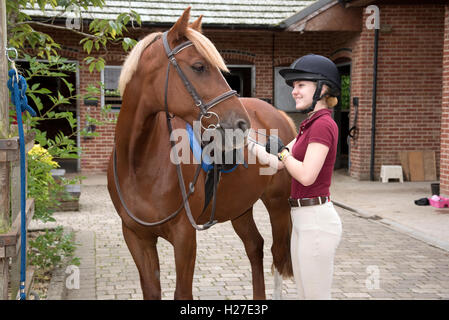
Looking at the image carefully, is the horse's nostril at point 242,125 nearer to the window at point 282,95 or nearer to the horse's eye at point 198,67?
the horse's eye at point 198,67

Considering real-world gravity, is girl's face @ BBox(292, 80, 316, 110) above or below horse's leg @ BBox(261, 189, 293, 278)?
above

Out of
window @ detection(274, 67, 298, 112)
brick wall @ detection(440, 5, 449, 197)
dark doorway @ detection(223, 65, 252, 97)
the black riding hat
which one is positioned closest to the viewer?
the black riding hat

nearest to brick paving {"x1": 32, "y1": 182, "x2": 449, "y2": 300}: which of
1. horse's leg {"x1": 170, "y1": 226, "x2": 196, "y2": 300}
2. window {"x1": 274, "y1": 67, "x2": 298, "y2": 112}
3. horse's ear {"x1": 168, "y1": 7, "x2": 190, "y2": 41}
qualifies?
horse's leg {"x1": 170, "y1": 226, "x2": 196, "y2": 300}

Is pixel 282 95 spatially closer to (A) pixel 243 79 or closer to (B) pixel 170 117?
(A) pixel 243 79

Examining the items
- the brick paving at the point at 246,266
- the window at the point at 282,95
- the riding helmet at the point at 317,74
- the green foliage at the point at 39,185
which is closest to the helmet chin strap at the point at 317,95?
the riding helmet at the point at 317,74

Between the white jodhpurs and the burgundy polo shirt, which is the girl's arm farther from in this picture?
the white jodhpurs

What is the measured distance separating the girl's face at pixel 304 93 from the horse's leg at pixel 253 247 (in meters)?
1.92

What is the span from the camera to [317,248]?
2.58m

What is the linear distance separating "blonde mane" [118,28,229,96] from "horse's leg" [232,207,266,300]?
198cm

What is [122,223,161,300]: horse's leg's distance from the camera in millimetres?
3088

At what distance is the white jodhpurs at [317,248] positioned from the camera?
8.49 feet

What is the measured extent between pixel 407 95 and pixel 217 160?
9.91 meters

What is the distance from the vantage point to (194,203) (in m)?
3.02
